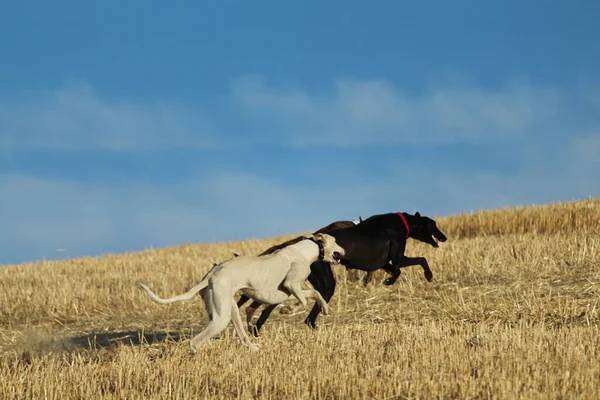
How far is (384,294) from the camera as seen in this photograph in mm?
13266

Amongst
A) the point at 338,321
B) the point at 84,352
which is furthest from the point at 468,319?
the point at 84,352

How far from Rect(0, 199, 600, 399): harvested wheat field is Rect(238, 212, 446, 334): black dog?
1.96ft

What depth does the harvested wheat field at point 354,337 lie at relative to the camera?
6.50m

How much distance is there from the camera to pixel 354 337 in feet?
29.8

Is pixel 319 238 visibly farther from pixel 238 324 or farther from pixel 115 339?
pixel 115 339

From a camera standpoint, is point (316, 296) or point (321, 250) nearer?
point (316, 296)

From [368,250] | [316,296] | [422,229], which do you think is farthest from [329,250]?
[422,229]

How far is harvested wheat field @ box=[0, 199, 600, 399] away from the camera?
6.50 meters

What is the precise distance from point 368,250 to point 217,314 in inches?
121

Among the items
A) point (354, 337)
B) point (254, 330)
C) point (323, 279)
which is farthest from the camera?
point (323, 279)

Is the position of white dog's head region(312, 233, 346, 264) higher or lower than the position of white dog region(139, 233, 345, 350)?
higher

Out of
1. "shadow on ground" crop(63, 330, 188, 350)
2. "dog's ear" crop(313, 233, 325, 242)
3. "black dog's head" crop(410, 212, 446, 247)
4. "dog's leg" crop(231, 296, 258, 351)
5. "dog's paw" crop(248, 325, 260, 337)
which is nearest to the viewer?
"dog's leg" crop(231, 296, 258, 351)

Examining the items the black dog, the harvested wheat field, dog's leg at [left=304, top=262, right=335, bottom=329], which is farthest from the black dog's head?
dog's leg at [left=304, top=262, right=335, bottom=329]

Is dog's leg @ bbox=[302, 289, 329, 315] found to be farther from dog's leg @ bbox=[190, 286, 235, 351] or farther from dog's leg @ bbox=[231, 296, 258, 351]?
dog's leg @ bbox=[190, 286, 235, 351]
